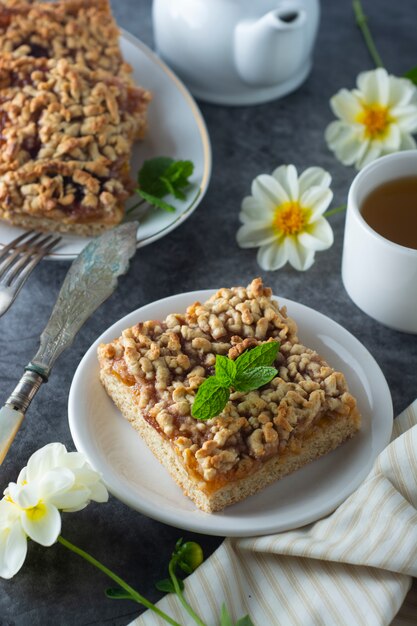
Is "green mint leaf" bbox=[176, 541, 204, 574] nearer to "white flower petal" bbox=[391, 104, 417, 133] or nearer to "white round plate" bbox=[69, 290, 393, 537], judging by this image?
"white round plate" bbox=[69, 290, 393, 537]

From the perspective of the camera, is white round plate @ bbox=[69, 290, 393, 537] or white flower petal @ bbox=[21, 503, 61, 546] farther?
white round plate @ bbox=[69, 290, 393, 537]

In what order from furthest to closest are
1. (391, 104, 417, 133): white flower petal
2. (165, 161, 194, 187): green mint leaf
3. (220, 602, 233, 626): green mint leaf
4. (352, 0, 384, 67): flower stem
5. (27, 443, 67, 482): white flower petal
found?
1. (352, 0, 384, 67): flower stem
2. (391, 104, 417, 133): white flower petal
3. (165, 161, 194, 187): green mint leaf
4. (27, 443, 67, 482): white flower petal
5. (220, 602, 233, 626): green mint leaf

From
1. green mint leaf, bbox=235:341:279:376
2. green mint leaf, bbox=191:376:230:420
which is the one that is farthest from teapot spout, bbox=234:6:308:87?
green mint leaf, bbox=191:376:230:420

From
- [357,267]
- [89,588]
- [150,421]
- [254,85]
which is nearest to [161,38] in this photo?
[254,85]

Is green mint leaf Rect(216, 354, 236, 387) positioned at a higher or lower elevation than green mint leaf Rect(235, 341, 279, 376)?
higher

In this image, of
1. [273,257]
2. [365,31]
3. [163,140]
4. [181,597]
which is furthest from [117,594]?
[365,31]

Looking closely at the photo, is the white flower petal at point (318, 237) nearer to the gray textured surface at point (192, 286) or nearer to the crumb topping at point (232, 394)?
the gray textured surface at point (192, 286)

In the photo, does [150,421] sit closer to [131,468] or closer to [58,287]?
[131,468]
